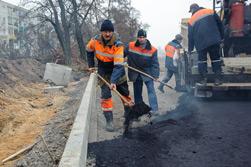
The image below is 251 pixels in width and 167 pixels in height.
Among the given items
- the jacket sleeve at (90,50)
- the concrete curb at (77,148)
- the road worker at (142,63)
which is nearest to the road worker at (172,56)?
the road worker at (142,63)

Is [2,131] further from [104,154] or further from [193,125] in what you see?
[193,125]

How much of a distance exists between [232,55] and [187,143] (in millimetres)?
4233

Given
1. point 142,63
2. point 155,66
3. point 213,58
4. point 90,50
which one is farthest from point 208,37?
point 90,50

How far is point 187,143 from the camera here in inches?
136

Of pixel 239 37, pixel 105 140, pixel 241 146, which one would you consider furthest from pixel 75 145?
pixel 239 37

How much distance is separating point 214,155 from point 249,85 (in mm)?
3095

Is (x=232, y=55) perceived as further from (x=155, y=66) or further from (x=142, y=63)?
(x=142, y=63)

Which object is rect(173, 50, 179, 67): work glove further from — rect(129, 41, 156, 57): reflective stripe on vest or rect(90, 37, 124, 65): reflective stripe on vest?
rect(90, 37, 124, 65): reflective stripe on vest

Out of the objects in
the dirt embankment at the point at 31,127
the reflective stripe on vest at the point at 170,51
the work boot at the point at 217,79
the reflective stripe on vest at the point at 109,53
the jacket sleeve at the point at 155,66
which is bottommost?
the dirt embankment at the point at 31,127

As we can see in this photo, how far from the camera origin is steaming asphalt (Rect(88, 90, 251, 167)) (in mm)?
2922

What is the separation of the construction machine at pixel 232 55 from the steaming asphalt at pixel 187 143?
870 millimetres

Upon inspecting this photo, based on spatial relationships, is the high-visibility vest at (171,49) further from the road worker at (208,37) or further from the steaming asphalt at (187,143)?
Result: the steaming asphalt at (187,143)

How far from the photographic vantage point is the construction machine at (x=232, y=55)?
579 cm

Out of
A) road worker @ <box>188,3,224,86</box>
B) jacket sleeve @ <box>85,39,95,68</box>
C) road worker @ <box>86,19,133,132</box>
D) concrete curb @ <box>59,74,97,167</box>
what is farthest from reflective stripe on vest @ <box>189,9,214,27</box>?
concrete curb @ <box>59,74,97,167</box>
